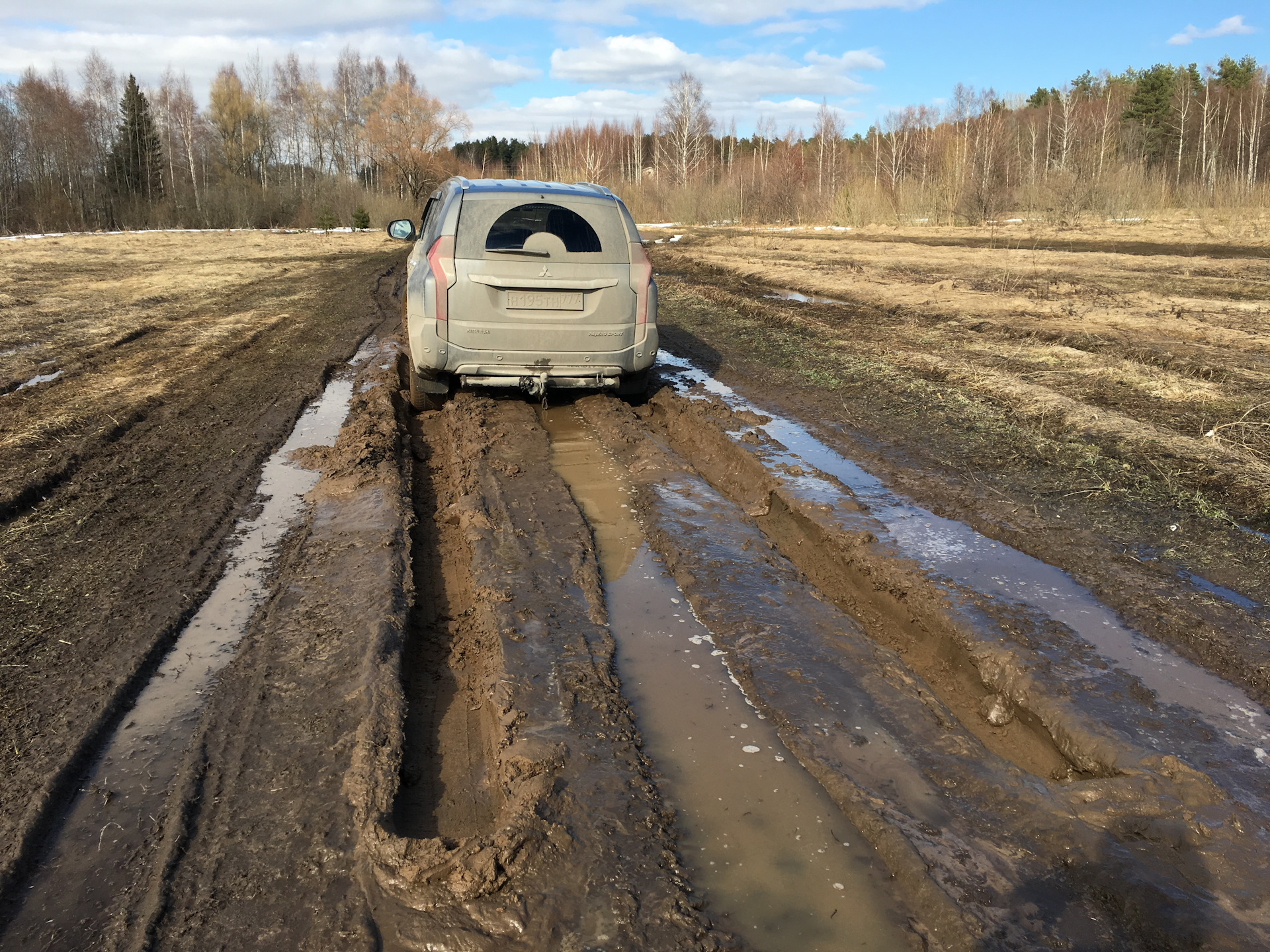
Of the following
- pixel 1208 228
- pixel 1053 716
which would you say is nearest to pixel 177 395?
pixel 1053 716

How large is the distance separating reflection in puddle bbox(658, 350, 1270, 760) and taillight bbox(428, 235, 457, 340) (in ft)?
9.31

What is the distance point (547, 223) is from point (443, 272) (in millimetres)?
1069

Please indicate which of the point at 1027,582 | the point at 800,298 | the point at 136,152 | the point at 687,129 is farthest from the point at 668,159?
the point at 1027,582

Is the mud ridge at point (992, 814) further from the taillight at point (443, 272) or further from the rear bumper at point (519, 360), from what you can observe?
the taillight at point (443, 272)

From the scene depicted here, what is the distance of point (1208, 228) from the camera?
27797 millimetres

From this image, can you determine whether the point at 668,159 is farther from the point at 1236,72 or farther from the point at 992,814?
the point at 992,814

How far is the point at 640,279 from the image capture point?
740 cm

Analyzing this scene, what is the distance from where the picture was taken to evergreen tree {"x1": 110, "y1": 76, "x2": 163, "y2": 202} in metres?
65.6

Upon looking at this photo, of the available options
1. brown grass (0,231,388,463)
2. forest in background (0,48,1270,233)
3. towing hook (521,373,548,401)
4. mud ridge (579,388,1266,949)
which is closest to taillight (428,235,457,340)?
towing hook (521,373,548,401)

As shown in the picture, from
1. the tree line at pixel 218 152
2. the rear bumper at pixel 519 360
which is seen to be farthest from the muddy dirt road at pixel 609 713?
the tree line at pixel 218 152

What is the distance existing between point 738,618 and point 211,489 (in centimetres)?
379

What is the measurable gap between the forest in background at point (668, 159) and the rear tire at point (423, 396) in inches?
1257

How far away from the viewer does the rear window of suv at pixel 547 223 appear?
717 cm

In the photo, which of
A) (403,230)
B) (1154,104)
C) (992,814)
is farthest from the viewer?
A: (1154,104)
